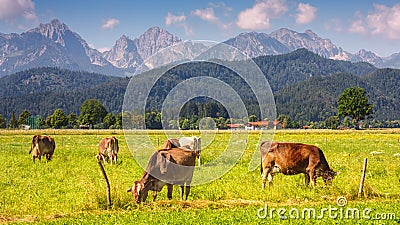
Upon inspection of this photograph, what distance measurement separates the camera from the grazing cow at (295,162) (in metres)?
18.3

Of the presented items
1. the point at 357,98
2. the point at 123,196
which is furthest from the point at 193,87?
the point at 357,98

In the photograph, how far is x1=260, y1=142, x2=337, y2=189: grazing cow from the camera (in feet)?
60.2

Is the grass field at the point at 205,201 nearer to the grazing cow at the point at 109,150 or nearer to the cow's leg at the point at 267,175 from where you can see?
the cow's leg at the point at 267,175

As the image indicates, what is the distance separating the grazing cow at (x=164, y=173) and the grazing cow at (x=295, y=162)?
399cm

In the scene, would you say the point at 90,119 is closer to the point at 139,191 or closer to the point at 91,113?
the point at 91,113

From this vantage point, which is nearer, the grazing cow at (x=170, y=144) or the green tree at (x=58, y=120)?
the grazing cow at (x=170, y=144)

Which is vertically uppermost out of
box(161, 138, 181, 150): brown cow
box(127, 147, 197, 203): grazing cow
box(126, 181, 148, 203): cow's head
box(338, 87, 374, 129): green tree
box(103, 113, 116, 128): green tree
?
box(338, 87, 374, 129): green tree

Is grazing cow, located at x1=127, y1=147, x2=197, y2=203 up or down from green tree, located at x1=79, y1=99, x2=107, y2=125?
down

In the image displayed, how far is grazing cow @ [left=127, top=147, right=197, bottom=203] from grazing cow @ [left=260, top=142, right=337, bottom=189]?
399 centimetres

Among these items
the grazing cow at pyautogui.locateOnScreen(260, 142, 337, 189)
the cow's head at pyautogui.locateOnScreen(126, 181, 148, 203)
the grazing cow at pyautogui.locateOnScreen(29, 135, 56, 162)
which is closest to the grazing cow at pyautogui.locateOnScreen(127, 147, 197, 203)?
the cow's head at pyautogui.locateOnScreen(126, 181, 148, 203)

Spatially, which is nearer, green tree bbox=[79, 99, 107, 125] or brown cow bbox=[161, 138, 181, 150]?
brown cow bbox=[161, 138, 181, 150]

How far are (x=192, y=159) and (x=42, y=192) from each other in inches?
254

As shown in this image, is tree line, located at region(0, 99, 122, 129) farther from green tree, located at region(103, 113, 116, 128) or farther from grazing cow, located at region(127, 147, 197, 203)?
grazing cow, located at region(127, 147, 197, 203)

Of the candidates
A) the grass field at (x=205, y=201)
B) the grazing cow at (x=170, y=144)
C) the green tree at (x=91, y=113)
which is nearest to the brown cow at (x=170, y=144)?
the grazing cow at (x=170, y=144)
